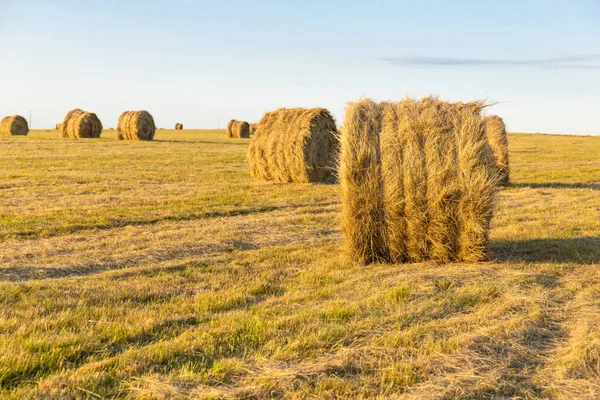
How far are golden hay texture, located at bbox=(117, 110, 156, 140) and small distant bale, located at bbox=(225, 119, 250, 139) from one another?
1073 centimetres

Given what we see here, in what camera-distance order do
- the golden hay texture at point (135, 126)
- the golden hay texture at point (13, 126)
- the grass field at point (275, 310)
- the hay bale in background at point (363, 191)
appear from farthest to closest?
the golden hay texture at point (13, 126) → the golden hay texture at point (135, 126) → the hay bale in background at point (363, 191) → the grass field at point (275, 310)

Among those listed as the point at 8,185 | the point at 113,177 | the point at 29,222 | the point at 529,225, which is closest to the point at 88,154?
the point at 113,177

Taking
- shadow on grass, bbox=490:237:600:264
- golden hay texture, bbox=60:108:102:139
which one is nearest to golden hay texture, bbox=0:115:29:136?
golden hay texture, bbox=60:108:102:139

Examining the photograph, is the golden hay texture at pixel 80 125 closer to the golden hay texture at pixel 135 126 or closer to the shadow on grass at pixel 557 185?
the golden hay texture at pixel 135 126

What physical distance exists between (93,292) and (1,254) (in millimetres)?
2588

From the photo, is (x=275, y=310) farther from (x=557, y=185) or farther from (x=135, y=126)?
(x=135, y=126)

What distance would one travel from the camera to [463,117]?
805 cm

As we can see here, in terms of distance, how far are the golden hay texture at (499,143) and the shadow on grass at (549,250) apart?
7.75 m

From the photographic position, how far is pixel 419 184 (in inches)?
316

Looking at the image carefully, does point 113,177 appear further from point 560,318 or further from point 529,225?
point 560,318

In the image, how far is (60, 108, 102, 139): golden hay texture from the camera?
36.2m

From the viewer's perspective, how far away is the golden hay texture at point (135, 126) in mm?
35438

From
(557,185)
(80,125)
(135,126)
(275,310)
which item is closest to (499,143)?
(557,185)

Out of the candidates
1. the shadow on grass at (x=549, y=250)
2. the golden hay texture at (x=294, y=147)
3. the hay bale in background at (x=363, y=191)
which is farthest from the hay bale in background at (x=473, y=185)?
the golden hay texture at (x=294, y=147)
